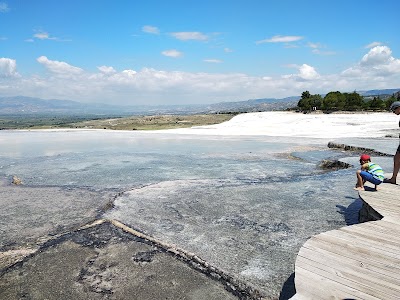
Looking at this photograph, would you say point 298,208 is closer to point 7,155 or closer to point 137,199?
point 137,199

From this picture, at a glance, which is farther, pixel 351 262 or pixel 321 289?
pixel 351 262

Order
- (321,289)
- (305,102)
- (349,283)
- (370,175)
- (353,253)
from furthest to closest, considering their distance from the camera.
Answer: (305,102) → (370,175) → (353,253) → (349,283) → (321,289)

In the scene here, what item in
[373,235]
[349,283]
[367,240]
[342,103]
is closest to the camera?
[349,283]

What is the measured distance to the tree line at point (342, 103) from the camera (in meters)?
58.1

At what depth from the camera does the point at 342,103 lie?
5978cm

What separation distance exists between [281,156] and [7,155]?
19021 millimetres

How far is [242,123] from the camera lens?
50.7m

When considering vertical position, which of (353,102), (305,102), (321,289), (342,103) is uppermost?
(305,102)

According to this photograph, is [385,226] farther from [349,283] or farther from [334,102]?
[334,102]

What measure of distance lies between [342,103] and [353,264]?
60.4 meters

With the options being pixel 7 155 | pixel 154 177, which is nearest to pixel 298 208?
pixel 154 177

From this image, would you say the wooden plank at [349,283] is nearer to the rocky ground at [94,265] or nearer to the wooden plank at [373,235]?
the rocky ground at [94,265]

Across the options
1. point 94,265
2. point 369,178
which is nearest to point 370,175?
point 369,178

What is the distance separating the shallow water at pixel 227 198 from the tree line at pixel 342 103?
1629 inches
